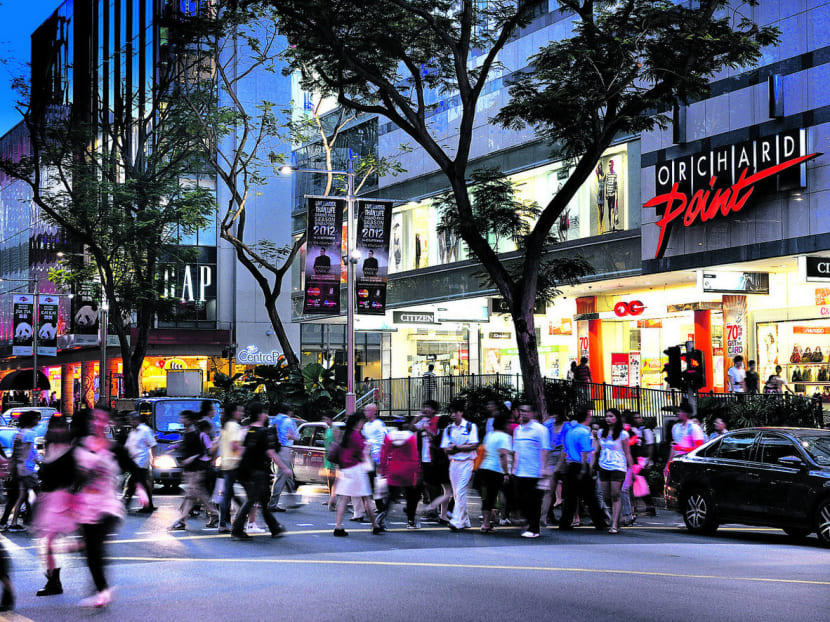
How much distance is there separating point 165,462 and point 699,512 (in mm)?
11555

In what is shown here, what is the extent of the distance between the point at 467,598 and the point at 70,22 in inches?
2693

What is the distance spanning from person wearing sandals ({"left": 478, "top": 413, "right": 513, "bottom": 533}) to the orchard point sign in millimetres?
12817

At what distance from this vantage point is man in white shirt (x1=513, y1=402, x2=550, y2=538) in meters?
15.4

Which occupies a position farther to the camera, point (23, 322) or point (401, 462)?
point (23, 322)

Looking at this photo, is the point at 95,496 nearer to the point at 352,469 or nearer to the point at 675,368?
the point at 352,469

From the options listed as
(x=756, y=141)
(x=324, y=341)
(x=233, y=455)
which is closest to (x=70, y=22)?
(x=324, y=341)

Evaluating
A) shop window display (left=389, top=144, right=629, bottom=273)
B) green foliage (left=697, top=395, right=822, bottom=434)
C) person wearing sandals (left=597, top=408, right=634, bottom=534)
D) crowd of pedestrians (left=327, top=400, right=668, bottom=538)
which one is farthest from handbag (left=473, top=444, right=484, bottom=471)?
shop window display (left=389, top=144, right=629, bottom=273)

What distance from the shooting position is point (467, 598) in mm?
9688

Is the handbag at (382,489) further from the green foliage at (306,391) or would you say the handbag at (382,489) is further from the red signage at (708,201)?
the green foliage at (306,391)

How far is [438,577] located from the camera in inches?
431

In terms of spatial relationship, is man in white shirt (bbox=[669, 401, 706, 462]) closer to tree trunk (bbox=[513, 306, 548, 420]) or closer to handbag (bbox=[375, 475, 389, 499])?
tree trunk (bbox=[513, 306, 548, 420])

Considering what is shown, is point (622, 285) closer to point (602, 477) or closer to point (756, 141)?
point (756, 141)

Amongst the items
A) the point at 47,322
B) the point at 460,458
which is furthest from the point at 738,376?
the point at 47,322

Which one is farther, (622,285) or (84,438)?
(622,285)
